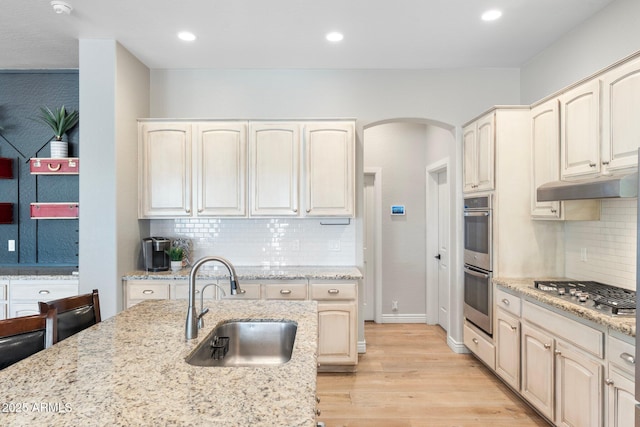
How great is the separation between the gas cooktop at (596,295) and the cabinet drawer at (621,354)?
0.16 metres

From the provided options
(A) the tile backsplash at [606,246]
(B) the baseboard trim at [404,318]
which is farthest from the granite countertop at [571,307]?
(B) the baseboard trim at [404,318]

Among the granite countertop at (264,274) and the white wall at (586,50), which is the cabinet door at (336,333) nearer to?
the granite countertop at (264,274)

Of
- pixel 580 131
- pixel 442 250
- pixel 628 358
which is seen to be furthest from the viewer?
pixel 442 250

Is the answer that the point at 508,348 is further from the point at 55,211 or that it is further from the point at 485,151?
the point at 55,211

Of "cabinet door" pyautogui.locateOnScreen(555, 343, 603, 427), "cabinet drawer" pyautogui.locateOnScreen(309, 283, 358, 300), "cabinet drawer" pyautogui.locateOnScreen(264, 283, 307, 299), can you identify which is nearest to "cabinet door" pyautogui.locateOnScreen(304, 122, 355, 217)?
"cabinet drawer" pyautogui.locateOnScreen(309, 283, 358, 300)

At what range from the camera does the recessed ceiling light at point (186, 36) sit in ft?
10.6

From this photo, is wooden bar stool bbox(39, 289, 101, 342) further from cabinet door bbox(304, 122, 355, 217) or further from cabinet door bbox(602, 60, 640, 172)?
cabinet door bbox(602, 60, 640, 172)

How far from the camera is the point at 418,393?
125 inches

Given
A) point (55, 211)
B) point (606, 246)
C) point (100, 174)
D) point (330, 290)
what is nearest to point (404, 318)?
point (330, 290)

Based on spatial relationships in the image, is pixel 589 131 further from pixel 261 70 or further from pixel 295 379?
pixel 261 70

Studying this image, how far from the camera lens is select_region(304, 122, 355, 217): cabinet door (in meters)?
3.72

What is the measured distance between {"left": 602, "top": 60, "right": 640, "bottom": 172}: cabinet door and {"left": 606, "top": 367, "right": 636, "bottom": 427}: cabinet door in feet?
3.80

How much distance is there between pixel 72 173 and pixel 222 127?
152 centimetres

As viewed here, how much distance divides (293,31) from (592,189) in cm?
247
